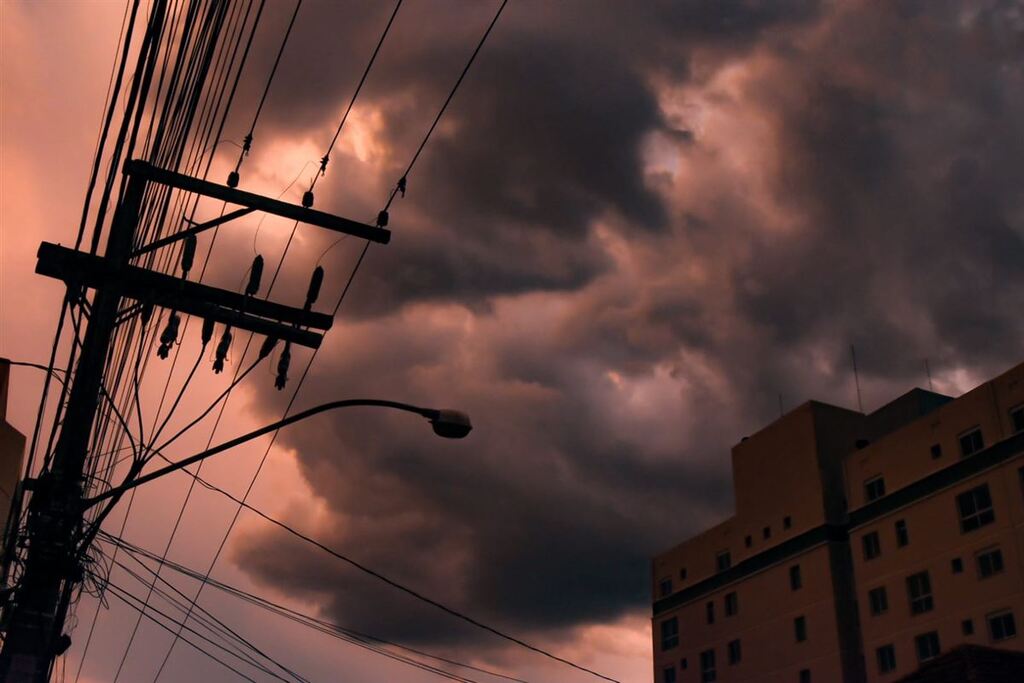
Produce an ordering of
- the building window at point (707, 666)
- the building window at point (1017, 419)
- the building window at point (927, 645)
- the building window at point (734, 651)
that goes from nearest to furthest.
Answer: the building window at point (1017, 419) < the building window at point (927, 645) < the building window at point (734, 651) < the building window at point (707, 666)

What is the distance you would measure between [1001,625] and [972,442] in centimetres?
907

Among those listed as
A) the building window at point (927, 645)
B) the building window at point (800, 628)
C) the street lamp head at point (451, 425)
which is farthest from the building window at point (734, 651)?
the street lamp head at point (451, 425)

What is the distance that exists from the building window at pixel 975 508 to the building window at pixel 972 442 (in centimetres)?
189

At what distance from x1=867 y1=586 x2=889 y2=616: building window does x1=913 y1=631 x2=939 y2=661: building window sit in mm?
2881

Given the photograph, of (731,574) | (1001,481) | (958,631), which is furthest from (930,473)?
(731,574)

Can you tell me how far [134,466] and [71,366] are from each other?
2.43 m

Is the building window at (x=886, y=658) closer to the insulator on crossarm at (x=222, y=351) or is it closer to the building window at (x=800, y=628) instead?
the building window at (x=800, y=628)

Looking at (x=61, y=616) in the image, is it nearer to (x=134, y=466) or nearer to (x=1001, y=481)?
(x=134, y=466)

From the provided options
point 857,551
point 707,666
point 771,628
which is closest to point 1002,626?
point 857,551

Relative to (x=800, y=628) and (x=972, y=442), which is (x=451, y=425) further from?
(x=800, y=628)

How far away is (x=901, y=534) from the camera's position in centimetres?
5350

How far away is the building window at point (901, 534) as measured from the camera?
53000mm

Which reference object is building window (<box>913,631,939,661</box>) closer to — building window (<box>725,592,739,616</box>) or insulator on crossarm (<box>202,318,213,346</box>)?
building window (<box>725,592,739,616</box>)

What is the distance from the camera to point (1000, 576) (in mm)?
46438
